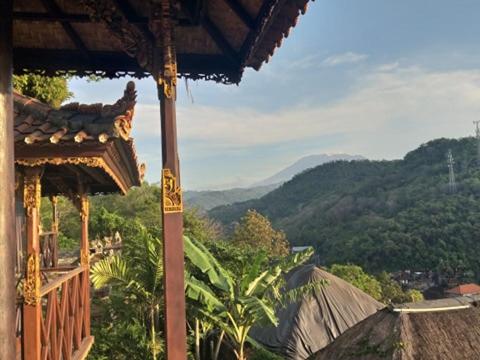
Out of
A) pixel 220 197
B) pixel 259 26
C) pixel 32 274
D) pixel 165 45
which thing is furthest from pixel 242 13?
pixel 220 197

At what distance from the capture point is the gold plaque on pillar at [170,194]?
117 inches

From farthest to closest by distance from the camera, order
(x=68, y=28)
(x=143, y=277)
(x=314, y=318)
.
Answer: (x=314, y=318) → (x=143, y=277) → (x=68, y=28)

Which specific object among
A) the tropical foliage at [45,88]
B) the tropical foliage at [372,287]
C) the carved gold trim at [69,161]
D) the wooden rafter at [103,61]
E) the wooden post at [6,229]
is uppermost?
the tropical foliage at [45,88]

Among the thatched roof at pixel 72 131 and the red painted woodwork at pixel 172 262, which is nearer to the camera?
the red painted woodwork at pixel 172 262

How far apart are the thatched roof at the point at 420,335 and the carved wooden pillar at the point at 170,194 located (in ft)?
21.0

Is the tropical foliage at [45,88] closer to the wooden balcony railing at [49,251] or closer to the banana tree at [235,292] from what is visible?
the wooden balcony railing at [49,251]

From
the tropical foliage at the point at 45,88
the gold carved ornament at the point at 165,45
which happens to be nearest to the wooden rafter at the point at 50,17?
the gold carved ornament at the point at 165,45

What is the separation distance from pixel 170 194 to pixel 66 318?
288 centimetres

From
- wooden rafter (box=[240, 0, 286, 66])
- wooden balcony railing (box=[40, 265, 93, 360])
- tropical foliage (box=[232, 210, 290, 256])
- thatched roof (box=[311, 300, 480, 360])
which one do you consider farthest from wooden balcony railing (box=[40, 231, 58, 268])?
tropical foliage (box=[232, 210, 290, 256])

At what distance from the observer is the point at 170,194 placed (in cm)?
299

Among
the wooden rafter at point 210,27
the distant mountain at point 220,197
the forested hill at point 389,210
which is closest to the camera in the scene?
the wooden rafter at point 210,27

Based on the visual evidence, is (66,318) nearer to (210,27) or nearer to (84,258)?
(84,258)

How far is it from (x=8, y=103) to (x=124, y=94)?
79.1 inches

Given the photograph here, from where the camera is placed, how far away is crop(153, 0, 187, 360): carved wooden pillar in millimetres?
2891
